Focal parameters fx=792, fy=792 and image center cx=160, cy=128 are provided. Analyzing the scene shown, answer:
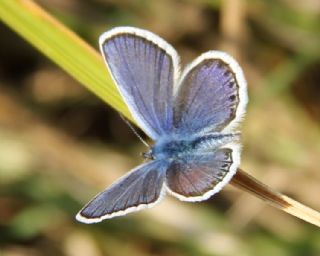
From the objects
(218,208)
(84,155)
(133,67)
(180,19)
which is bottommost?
(218,208)

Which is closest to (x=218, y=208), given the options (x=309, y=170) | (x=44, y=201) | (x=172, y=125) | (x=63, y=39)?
(x=309, y=170)

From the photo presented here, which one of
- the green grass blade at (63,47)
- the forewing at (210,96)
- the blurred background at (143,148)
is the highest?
the green grass blade at (63,47)

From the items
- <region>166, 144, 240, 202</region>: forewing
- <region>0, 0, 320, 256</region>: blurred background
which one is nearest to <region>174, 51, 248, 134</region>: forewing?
<region>166, 144, 240, 202</region>: forewing

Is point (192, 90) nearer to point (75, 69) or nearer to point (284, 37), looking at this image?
point (75, 69)

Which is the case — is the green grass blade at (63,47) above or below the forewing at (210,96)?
above

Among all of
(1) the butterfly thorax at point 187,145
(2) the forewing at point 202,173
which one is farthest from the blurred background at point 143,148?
(2) the forewing at point 202,173

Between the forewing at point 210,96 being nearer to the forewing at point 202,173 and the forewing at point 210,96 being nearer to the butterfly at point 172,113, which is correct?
the butterfly at point 172,113

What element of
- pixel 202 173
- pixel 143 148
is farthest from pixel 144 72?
pixel 143 148

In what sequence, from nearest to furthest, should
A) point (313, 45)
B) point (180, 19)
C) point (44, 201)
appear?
point (44, 201)
point (313, 45)
point (180, 19)
